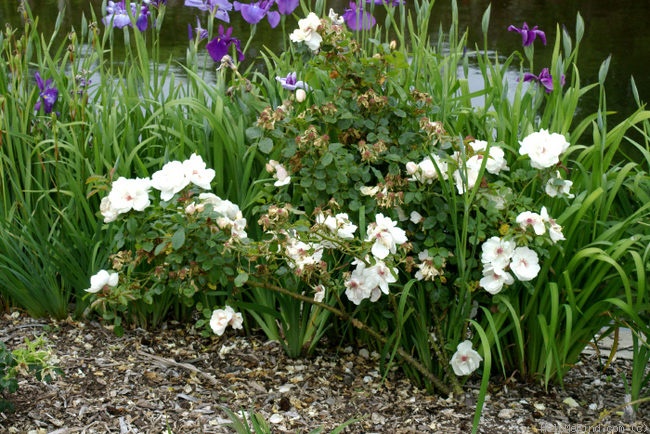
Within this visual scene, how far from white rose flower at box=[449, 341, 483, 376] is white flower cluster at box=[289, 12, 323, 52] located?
955 millimetres

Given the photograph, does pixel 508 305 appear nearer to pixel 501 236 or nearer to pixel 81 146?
pixel 501 236

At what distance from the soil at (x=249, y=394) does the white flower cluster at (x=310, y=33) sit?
0.97m

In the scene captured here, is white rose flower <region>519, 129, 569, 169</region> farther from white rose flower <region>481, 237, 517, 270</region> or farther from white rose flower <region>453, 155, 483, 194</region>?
white rose flower <region>481, 237, 517, 270</region>

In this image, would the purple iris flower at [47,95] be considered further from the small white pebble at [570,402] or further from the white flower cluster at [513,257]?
the small white pebble at [570,402]

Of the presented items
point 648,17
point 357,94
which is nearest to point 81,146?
point 357,94

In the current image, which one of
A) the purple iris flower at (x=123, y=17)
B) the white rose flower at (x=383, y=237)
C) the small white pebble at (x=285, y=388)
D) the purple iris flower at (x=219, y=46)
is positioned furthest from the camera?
the purple iris flower at (x=123, y=17)

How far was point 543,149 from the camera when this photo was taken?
7.18 ft

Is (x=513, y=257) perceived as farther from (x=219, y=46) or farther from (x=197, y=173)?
(x=219, y=46)

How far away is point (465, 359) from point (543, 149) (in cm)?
63

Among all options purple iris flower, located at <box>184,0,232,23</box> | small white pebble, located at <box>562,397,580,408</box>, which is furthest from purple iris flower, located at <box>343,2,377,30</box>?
small white pebble, located at <box>562,397,580,408</box>

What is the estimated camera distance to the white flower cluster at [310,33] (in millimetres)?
2316

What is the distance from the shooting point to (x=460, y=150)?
2.18 meters

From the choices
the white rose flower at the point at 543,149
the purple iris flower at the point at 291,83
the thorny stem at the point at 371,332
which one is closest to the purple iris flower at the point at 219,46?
the purple iris flower at the point at 291,83

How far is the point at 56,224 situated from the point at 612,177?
1.81 m
